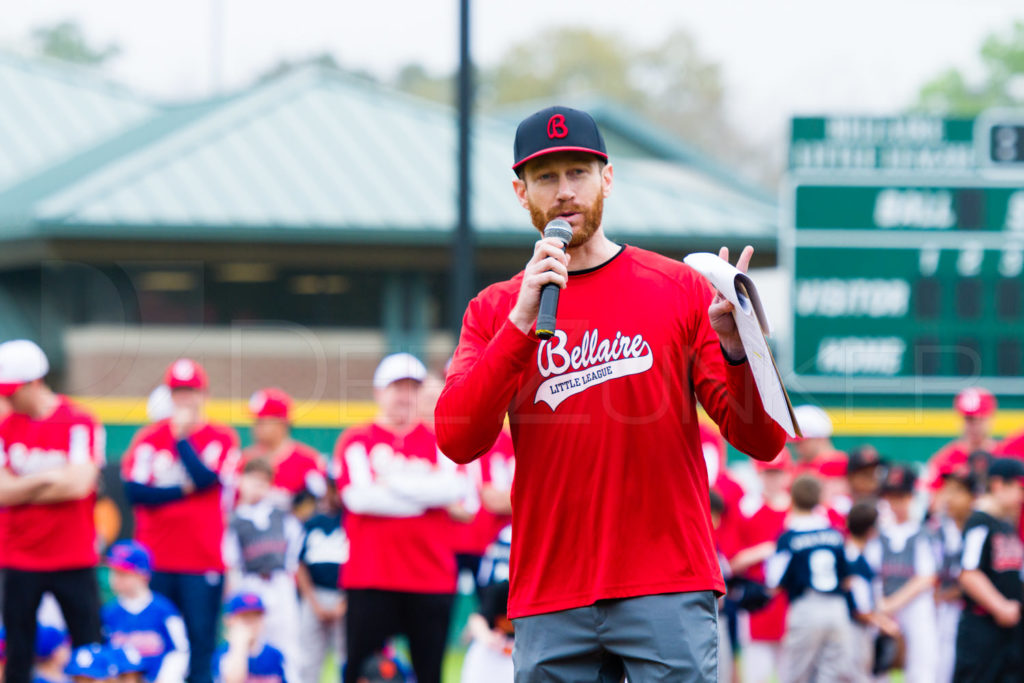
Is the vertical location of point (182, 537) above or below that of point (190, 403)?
below

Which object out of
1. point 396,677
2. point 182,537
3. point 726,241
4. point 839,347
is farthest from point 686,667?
point 726,241

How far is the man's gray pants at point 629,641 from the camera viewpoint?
3.04m

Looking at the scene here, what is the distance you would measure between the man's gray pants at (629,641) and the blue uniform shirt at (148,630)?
15.1 ft

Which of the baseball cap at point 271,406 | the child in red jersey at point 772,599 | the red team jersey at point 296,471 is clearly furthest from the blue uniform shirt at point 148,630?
the child in red jersey at point 772,599

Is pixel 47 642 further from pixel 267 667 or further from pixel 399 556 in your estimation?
pixel 399 556

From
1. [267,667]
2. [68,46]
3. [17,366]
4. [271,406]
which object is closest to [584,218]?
Result: [17,366]

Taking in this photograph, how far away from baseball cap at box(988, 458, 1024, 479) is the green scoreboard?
5.42 meters

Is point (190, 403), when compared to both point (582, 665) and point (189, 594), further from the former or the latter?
point (582, 665)

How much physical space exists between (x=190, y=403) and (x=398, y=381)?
5.20 feet

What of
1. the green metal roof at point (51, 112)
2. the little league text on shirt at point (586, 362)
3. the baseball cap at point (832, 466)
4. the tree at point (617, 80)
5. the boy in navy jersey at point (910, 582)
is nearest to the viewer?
the little league text on shirt at point (586, 362)

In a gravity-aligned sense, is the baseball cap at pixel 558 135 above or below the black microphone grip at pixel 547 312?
above

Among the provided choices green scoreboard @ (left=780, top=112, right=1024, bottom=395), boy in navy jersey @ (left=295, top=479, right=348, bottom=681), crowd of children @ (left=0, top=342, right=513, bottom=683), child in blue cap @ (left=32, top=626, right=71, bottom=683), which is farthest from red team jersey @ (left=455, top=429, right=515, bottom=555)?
green scoreboard @ (left=780, top=112, right=1024, bottom=395)

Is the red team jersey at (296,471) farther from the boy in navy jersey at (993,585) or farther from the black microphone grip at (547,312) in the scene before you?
the black microphone grip at (547,312)

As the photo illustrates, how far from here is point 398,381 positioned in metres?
7.18
